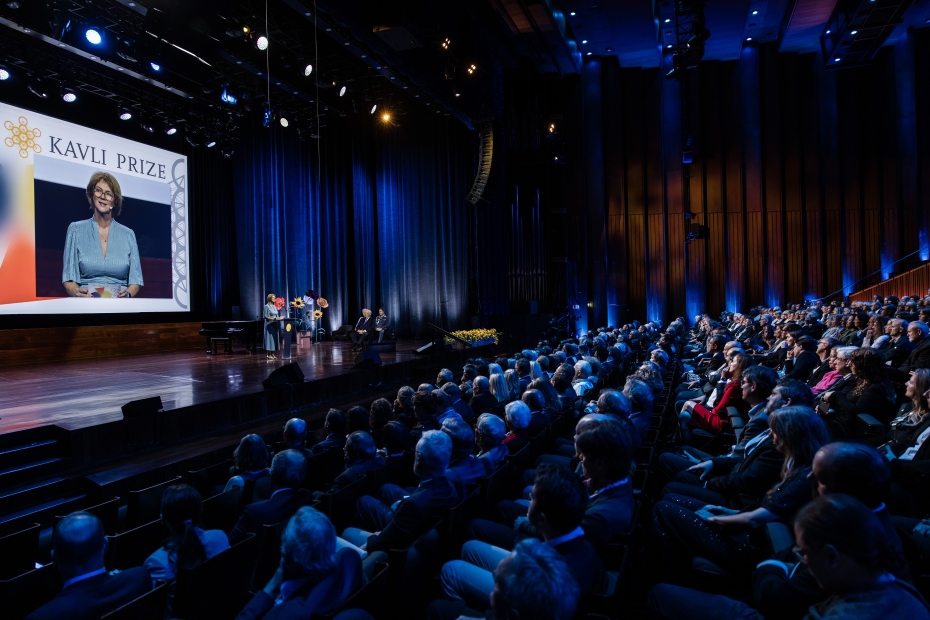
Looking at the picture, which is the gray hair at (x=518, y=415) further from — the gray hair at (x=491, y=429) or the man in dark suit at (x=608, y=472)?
the man in dark suit at (x=608, y=472)

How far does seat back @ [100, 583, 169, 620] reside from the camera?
170 cm

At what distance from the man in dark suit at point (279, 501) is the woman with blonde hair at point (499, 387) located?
7.76 feet

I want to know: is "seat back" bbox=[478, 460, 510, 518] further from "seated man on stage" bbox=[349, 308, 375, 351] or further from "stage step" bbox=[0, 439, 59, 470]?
"seated man on stage" bbox=[349, 308, 375, 351]

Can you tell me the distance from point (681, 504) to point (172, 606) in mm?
2011

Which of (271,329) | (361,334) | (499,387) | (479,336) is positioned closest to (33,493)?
(499,387)

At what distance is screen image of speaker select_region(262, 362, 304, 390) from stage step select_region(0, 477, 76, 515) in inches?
78.3

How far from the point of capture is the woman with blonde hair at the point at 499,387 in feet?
15.8

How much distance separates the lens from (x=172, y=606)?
196 cm

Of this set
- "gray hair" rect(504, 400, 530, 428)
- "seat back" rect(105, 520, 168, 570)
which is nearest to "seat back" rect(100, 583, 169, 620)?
"seat back" rect(105, 520, 168, 570)

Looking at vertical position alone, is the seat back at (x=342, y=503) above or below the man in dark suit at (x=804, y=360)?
below

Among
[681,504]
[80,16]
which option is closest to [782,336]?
[681,504]

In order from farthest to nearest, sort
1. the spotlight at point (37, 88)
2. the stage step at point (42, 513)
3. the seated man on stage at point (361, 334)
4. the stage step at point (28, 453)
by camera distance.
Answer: the seated man on stage at point (361, 334)
the spotlight at point (37, 88)
the stage step at point (28, 453)
the stage step at point (42, 513)

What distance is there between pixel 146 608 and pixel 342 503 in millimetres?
1078

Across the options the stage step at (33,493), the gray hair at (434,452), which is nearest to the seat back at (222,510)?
the gray hair at (434,452)
